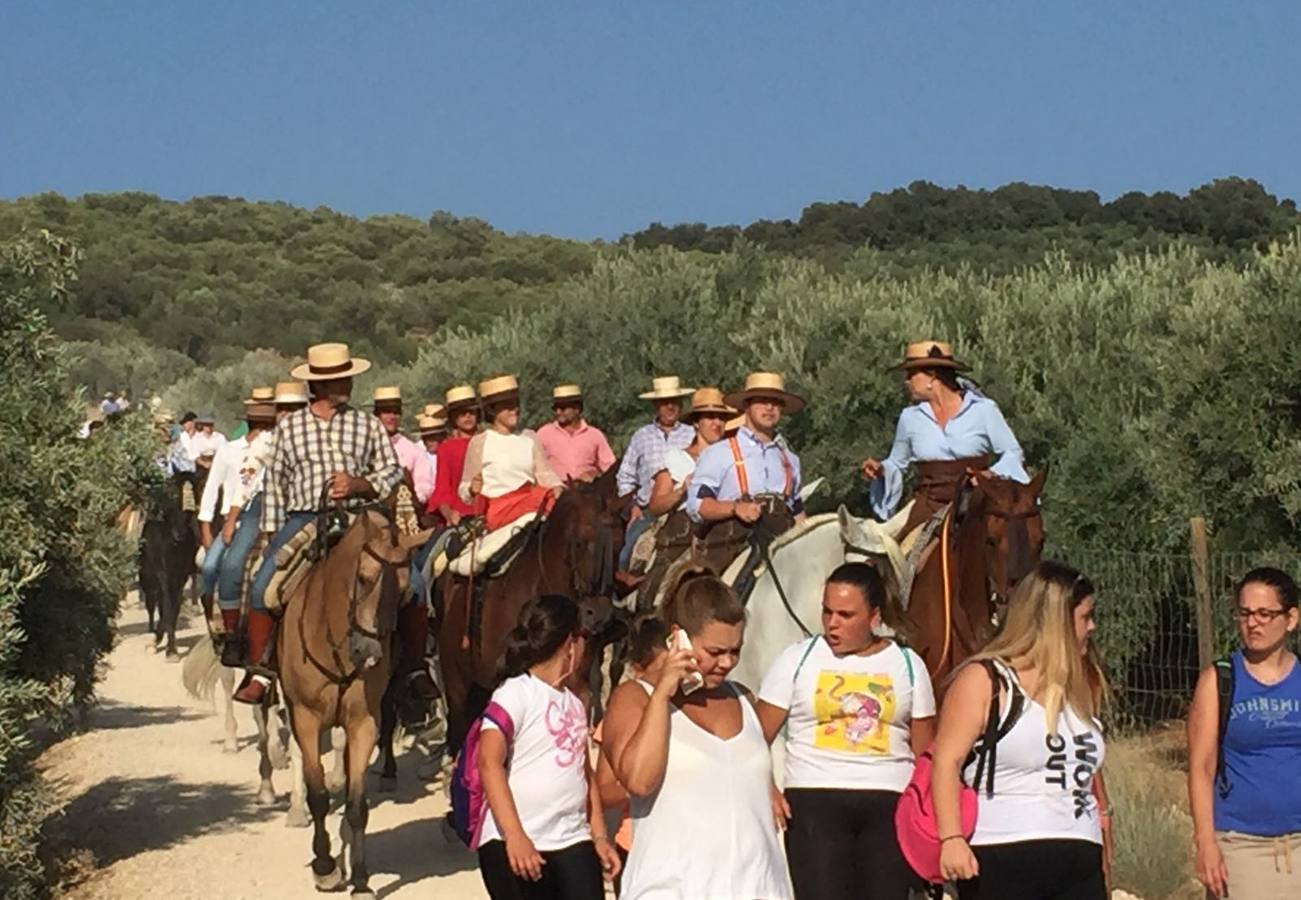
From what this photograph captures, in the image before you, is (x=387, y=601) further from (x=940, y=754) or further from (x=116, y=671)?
(x=116, y=671)

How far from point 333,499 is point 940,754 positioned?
241 inches

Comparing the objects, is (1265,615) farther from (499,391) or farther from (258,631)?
(499,391)

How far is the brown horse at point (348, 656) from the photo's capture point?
10.8 m

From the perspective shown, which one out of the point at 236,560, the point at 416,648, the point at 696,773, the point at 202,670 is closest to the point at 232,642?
the point at 236,560

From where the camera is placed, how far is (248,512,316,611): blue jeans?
1176cm

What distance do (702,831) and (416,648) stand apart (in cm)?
684

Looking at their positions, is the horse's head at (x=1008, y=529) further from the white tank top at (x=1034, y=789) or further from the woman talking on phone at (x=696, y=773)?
the woman talking on phone at (x=696, y=773)

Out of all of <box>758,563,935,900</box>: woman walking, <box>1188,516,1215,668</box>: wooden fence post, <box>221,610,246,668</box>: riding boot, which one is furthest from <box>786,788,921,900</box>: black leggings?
<box>1188,516,1215,668</box>: wooden fence post

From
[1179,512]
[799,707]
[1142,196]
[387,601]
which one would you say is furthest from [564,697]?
[1142,196]

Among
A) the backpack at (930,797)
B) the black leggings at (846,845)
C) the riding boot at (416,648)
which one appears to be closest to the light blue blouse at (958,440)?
the riding boot at (416,648)

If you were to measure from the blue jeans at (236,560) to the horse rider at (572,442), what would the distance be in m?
2.83

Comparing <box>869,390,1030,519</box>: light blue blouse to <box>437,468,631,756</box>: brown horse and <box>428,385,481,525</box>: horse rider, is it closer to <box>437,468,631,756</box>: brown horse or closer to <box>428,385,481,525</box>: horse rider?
<box>437,468,631,756</box>: brown horse

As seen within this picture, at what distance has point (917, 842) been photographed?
20.3 ft

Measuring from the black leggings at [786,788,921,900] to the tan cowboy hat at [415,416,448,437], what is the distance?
13.0 metres
